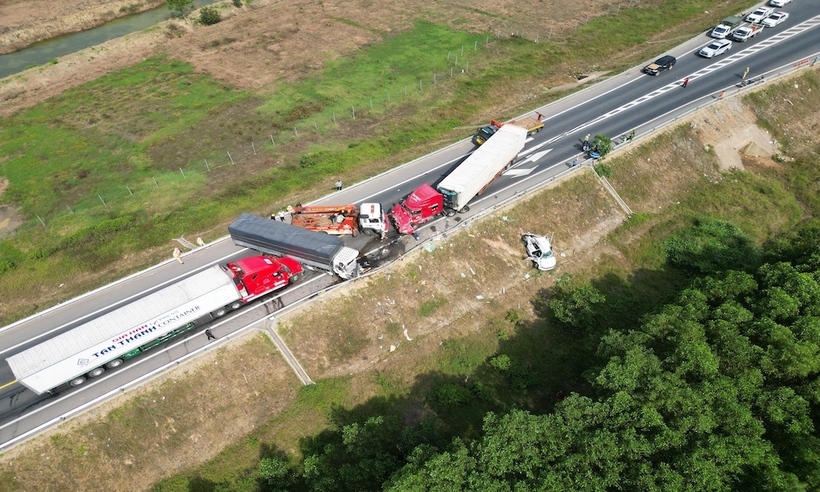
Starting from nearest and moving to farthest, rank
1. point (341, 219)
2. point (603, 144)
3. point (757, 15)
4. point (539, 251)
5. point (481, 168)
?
point (341, 219)
point (539, 251)
point (481, 168)
point (603, 144)
point (757, 15)

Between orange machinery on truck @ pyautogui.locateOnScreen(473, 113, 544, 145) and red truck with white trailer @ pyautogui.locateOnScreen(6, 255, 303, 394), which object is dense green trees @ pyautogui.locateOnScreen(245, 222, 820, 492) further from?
orange machinery on truck @ pyautogui.locateOnScreen(473, 113, 544, 145)

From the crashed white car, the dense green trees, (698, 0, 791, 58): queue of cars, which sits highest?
(698, 0, 791, 58): queue of cars

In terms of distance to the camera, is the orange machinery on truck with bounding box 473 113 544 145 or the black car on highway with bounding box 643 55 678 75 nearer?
the orange machinery on truck with bounding box 473 113 544 145

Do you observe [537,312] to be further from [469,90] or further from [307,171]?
[469,90]

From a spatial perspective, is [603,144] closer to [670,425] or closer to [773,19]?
[670,425]

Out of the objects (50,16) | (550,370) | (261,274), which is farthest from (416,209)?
(50,16)

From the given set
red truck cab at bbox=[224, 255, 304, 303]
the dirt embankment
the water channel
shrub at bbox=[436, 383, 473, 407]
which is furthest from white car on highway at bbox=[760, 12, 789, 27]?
the dirt embankment
